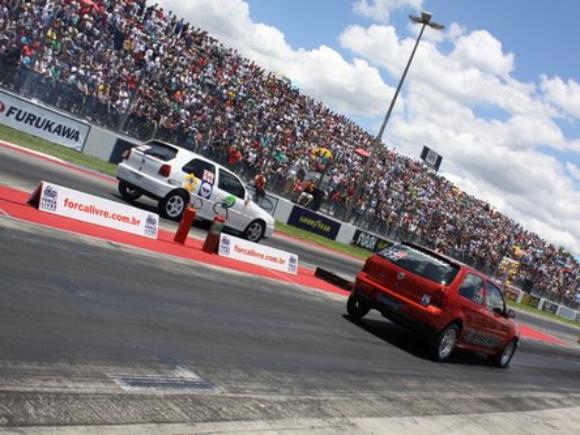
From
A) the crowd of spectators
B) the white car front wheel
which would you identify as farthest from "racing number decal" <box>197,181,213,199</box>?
the crowd of spectators

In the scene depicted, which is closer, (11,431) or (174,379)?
(11,431)

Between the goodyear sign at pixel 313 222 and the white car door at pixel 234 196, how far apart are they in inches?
507

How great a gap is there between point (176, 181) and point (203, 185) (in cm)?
78

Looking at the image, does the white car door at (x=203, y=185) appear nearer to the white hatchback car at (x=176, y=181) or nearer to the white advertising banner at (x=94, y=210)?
the white hatchback car at (x=176, y=181)

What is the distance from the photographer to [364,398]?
776 centimetres

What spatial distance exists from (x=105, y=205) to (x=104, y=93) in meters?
12.7

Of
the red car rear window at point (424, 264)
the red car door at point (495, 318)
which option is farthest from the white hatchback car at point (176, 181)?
the red car door at point (495, 318)

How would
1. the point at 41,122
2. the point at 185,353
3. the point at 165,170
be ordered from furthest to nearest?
the point at 41,122
the point at 165,170
the point at 185,353

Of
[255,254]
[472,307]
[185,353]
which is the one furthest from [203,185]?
[185,353]

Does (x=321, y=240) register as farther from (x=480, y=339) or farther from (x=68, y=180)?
(x=480, y=339)

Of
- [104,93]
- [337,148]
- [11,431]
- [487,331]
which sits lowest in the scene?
[11,431]

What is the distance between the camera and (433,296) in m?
10.9

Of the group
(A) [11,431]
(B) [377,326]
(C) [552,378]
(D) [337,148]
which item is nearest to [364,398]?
(A) [11,431]

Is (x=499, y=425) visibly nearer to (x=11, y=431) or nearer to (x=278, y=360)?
(x=278, y=360)
